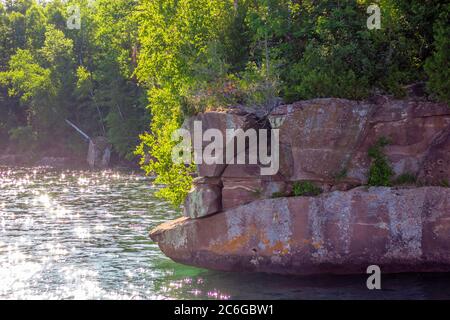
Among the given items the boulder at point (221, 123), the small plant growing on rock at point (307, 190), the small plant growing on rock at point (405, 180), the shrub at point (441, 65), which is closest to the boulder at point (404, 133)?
the small plant growing on rock at point (405, 180)

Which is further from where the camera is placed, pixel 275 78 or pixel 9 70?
pixel 9 70

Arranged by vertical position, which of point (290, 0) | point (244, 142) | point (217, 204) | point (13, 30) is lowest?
point (217, 204)

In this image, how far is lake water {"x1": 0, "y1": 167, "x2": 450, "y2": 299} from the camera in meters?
19.7

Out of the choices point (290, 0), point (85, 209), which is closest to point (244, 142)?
point (290, 0)

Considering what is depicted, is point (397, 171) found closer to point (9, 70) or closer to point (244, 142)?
point (244, 142)

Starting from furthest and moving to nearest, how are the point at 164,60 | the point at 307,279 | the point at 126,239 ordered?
the point at 164,60 → the point at 126,239 → the point at 307,279

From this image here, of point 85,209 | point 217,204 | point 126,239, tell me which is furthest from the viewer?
point 85,209

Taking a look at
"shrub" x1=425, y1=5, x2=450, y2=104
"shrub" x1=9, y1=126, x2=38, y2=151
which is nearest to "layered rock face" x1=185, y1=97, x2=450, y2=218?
"shrub" x1=425, y1=5, x2=450, y2=104

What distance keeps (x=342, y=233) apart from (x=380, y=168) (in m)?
2.33

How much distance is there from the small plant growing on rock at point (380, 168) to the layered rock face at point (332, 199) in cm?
18

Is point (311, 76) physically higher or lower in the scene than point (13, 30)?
lower

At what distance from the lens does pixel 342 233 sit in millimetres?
20844

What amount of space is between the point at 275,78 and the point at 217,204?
182 inches

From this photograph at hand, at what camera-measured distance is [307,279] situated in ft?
68.0
